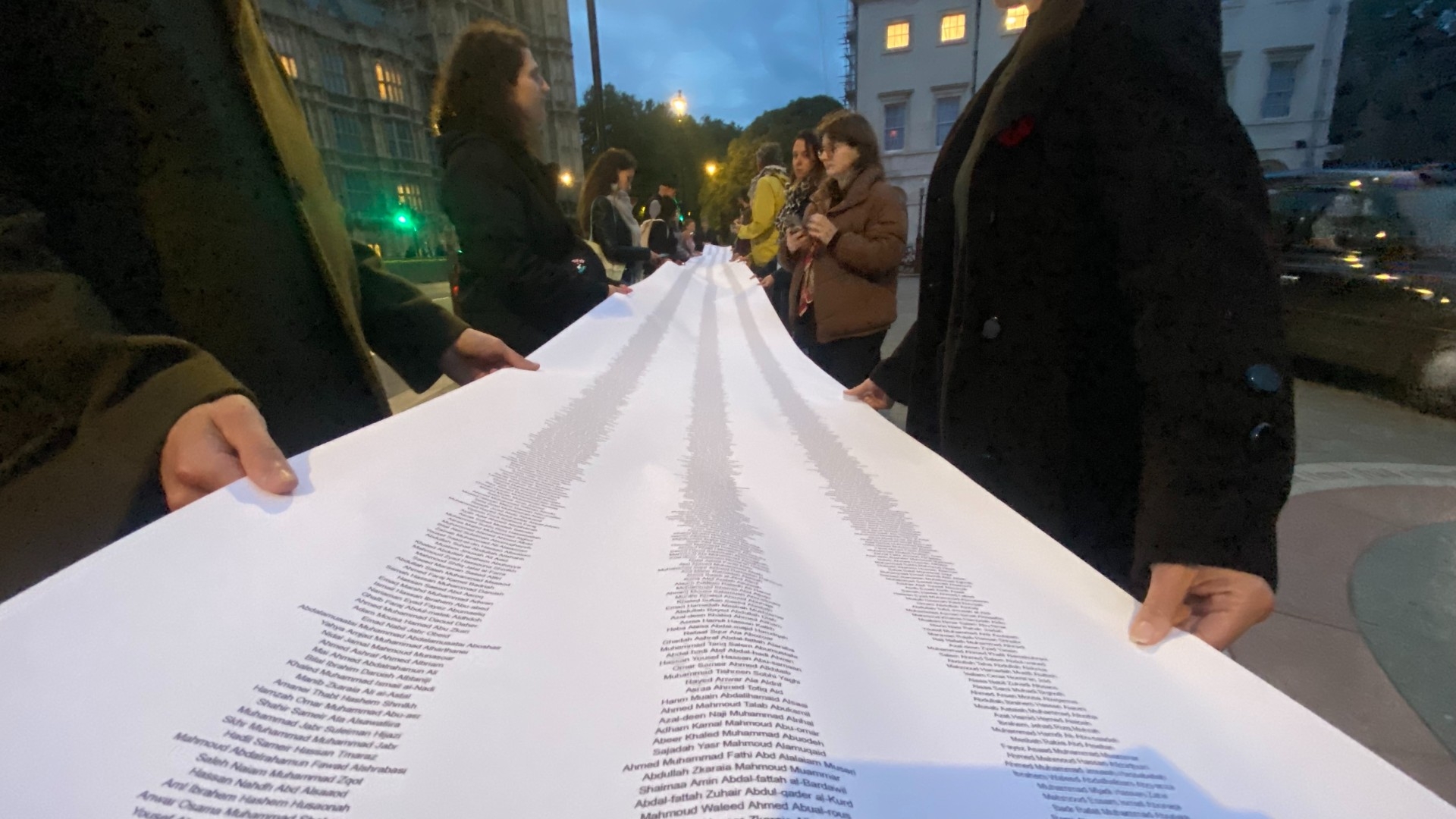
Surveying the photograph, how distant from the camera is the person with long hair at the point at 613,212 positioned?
4.87 metres

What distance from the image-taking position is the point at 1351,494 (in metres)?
3.45

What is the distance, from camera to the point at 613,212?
4.95m

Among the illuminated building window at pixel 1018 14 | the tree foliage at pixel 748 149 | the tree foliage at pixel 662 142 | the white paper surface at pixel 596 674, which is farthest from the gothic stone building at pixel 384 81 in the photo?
the white paper surface at pixel 596 674

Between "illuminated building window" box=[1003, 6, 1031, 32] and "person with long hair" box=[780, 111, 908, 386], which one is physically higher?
"illuminated building window" box=[1003, 6, 1031, 32]

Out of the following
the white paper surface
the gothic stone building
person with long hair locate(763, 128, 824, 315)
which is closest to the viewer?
the white paper surface

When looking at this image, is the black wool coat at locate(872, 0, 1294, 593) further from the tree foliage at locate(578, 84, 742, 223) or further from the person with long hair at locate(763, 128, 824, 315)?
the tree foliage at locate(578, 84, 742, 223)

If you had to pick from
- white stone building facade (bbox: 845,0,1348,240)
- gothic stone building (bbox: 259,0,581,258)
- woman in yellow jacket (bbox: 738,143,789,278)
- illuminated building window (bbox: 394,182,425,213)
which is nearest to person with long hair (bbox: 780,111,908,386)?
woman in yellow jacket (bbox: 738,143,789,278)

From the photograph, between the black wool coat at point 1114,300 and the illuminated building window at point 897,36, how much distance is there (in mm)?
25501

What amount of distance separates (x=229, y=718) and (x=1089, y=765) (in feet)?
2.33

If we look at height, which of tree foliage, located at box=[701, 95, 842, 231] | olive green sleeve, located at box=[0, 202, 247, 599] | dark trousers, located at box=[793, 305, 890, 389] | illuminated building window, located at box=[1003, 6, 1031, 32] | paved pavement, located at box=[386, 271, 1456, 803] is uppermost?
tree foliage, located at box=[701, 95, 842, 231]

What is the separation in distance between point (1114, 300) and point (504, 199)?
78.4 inches

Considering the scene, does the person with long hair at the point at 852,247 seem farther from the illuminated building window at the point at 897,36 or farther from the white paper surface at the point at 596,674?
the illuminated building window at the point at 897,36

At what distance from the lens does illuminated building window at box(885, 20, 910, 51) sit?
73.6ft

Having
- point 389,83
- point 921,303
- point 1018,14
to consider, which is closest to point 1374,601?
point 921,303
